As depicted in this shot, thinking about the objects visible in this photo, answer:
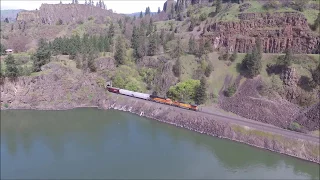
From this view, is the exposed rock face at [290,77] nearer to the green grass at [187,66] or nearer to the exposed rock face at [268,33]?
the exposed rock face at [268,33]

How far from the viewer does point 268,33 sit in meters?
77.7

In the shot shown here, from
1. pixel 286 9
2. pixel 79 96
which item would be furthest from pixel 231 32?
pixel 79 96

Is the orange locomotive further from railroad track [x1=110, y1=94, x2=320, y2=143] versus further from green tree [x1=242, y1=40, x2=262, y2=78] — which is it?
green tree [x1=242, y1=40, x2=262, y2=78]

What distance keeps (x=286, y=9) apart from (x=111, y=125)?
62956 millimetres

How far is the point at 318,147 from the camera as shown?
4691cm

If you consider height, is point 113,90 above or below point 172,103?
above

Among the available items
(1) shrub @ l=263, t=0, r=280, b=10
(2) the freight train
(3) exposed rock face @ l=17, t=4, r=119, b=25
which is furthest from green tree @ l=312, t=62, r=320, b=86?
(3) exposed rock face @ l=17, t=4, r=119, b=25

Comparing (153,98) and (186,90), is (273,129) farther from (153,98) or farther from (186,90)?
(153,98)

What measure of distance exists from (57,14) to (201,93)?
140 metres

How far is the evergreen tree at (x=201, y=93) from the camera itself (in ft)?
211

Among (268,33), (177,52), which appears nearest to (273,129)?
(268,33)

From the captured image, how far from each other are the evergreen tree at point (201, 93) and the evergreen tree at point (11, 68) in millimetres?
47396


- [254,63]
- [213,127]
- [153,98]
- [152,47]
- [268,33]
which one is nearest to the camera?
[213,127]

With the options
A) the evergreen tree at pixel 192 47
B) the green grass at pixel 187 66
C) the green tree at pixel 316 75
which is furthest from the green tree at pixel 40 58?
the green tree at pixel 316 75
